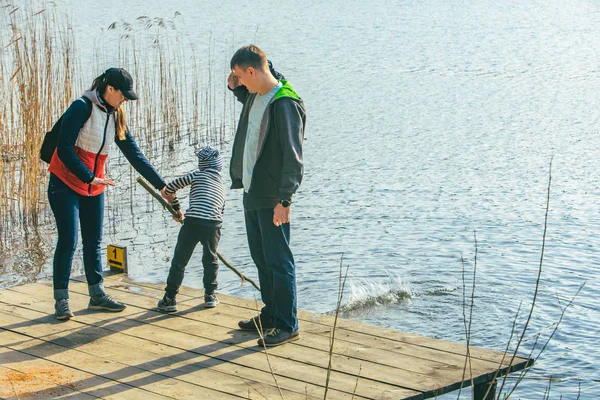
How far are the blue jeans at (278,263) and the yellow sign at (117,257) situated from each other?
164cm

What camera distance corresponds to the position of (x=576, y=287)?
777 cm

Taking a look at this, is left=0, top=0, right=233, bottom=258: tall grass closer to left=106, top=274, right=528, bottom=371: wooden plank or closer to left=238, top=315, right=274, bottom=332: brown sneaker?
left=106, top=274, right=528, bottom=371: wooden plank

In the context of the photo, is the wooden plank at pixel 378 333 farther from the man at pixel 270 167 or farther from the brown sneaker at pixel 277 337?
the man at pixel 270 167

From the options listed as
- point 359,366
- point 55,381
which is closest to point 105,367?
point 55,381

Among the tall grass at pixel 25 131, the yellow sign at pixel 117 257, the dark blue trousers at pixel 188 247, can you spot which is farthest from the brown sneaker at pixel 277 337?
the tall grass at pixel 25 131

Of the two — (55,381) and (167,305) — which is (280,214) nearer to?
(167,305)

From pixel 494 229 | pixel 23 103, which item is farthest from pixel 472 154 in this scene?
pixel 23 103

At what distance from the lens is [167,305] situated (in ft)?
17.4

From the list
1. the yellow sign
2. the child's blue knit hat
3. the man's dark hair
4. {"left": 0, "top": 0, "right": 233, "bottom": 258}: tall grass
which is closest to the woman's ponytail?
the child's blue knit hat

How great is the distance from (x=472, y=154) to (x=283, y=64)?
23.0 ft

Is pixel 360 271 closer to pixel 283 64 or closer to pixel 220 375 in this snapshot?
pixel 220 375

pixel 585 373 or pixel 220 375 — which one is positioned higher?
pixel 220 375

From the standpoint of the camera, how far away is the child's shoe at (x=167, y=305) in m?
5.29

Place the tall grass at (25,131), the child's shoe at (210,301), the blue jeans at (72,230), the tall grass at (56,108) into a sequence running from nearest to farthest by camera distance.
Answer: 1. the blue jeans at (72,230)
2. the child's shoe at (210,301)
3. the tall grass at (25,131)
4. the tall grass at (56,108)
